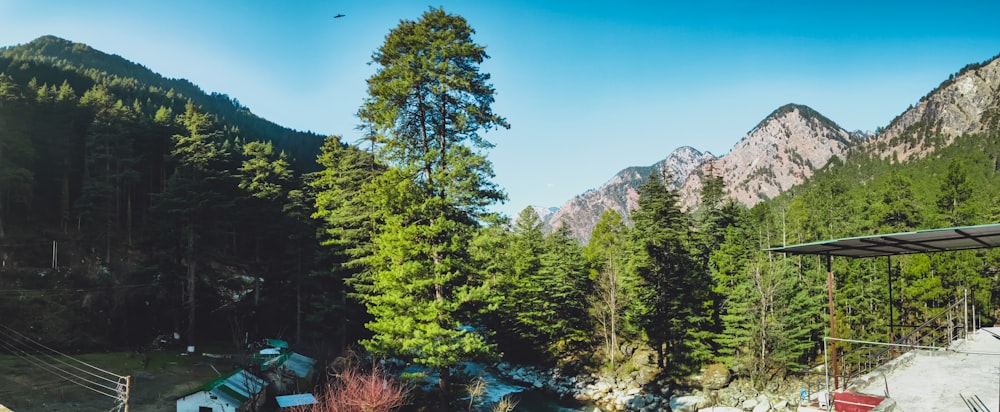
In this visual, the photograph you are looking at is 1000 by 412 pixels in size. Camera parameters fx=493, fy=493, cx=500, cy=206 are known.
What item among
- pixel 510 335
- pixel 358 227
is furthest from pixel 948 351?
pixel 510 335

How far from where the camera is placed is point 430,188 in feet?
57.9

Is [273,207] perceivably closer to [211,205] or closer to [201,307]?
[211,205]

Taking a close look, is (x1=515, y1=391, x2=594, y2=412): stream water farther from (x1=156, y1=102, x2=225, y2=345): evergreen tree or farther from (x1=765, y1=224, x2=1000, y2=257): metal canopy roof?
(x1=156, y1=102, x2=225, y2=345): evergreen tree

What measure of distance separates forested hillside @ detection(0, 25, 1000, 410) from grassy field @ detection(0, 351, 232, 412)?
3645 mm

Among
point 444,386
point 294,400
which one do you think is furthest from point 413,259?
point 294,400

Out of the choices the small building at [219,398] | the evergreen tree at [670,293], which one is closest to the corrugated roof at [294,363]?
the small building at [219,398]

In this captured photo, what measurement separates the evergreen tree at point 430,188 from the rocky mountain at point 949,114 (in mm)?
152351

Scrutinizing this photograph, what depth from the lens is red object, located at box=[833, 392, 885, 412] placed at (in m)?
10.2

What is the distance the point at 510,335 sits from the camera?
42719 mm

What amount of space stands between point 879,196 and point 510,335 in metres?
30.5

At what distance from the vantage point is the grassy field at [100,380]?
19391mm

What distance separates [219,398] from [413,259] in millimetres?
9089

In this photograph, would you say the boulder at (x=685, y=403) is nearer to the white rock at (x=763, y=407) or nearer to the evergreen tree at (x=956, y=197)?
the white rock at (x=763, y=407)

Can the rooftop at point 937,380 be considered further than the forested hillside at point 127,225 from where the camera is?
No
